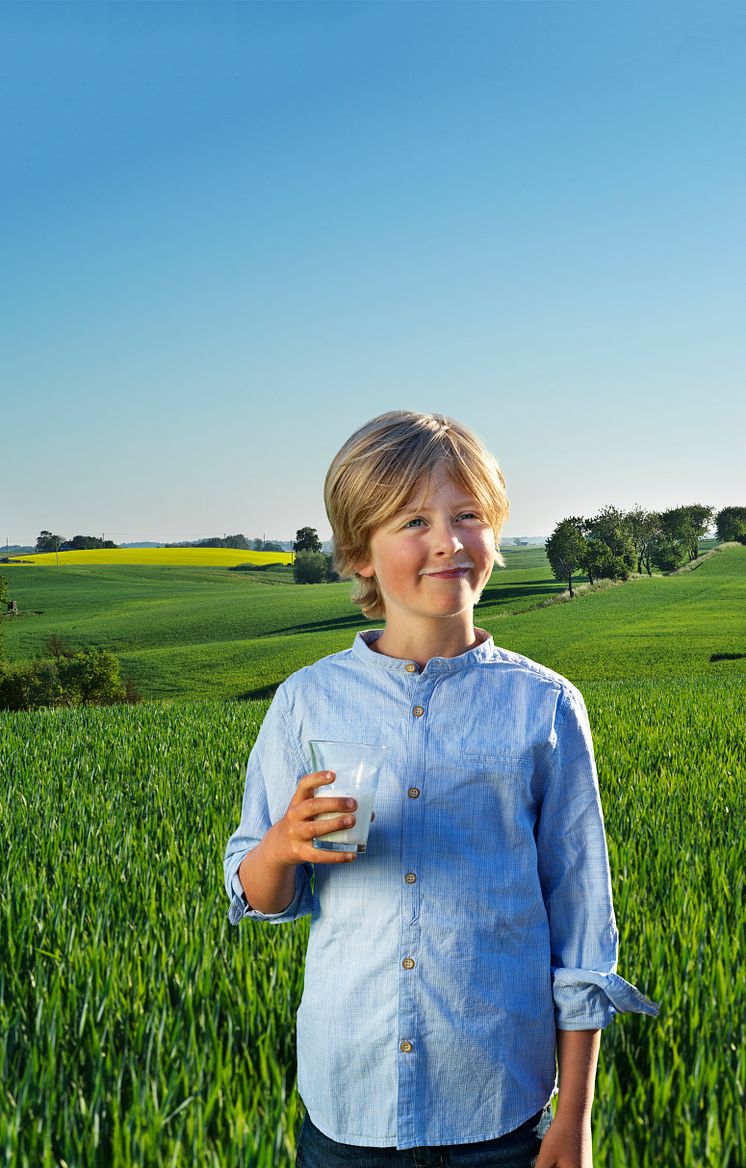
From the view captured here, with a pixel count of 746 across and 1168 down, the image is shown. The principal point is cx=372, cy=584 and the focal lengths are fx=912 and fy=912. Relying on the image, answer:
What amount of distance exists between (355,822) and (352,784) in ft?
0.20

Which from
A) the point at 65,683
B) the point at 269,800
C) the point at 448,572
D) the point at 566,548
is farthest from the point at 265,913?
the point at 566,548

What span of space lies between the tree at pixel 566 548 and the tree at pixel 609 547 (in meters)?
1.06

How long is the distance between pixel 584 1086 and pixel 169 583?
7544cm

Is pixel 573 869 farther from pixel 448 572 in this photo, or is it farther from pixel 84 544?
pixel 84 544

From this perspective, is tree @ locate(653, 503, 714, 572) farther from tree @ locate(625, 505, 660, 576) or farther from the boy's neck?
the boy's neck

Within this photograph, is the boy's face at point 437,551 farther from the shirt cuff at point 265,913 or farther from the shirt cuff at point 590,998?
the shirt cuff at point 590,998

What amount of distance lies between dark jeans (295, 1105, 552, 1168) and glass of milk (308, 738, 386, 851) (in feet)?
1.72

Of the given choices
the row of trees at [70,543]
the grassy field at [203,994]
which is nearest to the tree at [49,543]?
the row of trees at [70,543]

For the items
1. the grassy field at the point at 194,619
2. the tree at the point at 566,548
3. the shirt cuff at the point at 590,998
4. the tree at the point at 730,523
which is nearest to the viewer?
the shirt cuff at the point at 590,998

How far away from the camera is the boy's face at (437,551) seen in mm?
1652

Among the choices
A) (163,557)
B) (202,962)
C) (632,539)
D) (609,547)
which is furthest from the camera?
(163,557)

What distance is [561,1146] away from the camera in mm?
1491

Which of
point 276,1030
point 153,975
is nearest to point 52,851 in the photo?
point 153,975

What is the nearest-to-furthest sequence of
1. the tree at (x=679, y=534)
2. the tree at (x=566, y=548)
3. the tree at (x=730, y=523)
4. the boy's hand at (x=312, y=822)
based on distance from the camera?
1. the boy's hand at (x=312, y=822)
2. the tree at (x=566, y=548)
3. the tree at (x=679, y=534)
4. the tree at (x=730, y=523)
